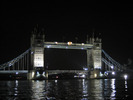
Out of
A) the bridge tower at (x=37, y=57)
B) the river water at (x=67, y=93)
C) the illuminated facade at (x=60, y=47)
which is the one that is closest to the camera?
the river water at (x=67, y=93)

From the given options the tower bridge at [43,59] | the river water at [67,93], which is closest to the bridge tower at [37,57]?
the tower bridge at [43,59]

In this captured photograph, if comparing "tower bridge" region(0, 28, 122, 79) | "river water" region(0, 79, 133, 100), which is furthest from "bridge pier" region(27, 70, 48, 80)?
"river water" region(0, 79, 133, 100)

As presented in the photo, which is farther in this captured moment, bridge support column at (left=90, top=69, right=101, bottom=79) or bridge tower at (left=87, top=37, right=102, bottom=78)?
bridge tower at (left=87, top=37, right=102, bottom=78)

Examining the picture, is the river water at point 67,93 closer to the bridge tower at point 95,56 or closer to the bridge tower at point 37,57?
the bridge tower at point 37,57

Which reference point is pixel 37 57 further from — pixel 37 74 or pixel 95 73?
pixel 95 73

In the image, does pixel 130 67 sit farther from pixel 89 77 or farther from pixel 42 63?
pixel 42 63

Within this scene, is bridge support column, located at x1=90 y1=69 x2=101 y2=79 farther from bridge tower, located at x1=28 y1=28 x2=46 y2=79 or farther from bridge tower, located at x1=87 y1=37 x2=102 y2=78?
bridge tower, located at x1=28 y1=28 x2=46 y2=79

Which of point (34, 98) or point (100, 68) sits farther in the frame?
point (100, 68)

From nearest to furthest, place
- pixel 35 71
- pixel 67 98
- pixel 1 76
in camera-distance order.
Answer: pixel 67 98 < pixel 35 71 < pixel 1 76

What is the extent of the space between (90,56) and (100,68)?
6.32 m

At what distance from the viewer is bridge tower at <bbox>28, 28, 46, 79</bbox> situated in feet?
296

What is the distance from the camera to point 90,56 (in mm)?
106688

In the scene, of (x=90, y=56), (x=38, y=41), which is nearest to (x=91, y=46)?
(x=90, y=56)

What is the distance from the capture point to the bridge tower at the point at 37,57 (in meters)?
90.4
